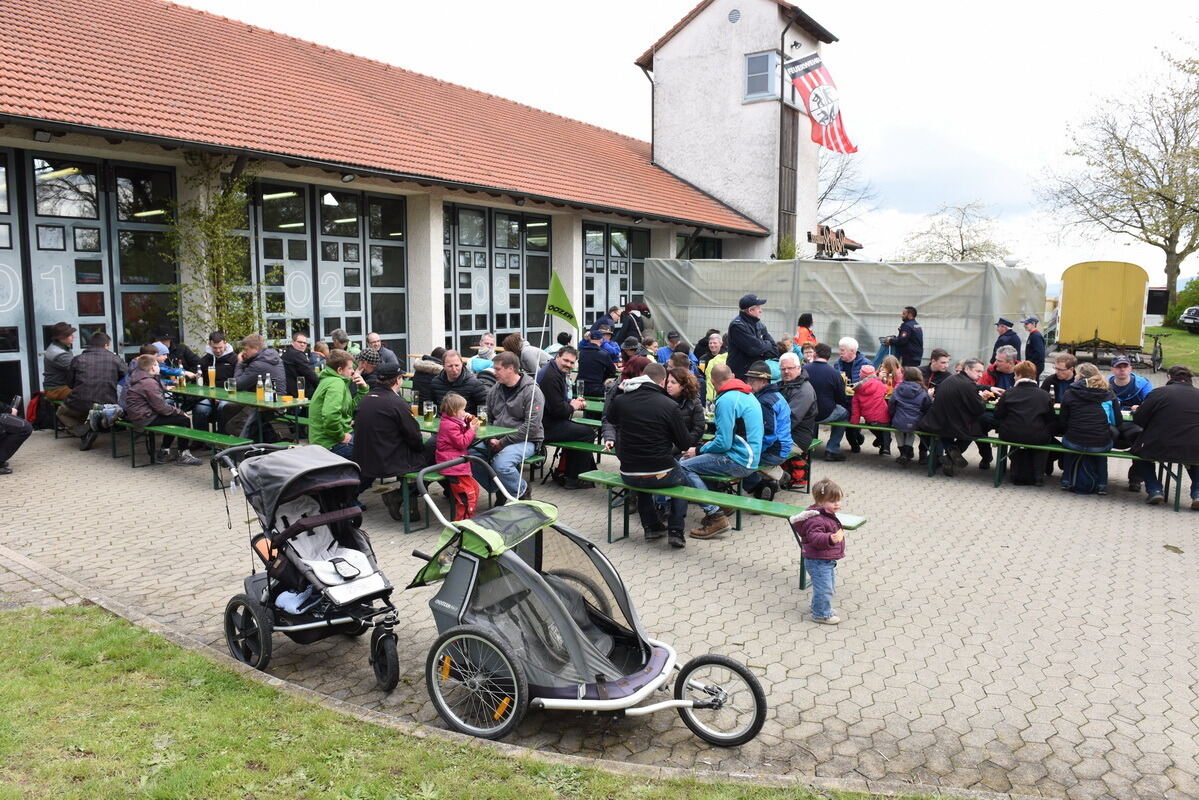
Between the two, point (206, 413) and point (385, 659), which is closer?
point (385, 659)

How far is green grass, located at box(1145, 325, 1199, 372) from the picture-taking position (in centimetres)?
2931

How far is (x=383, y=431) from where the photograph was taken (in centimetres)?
775

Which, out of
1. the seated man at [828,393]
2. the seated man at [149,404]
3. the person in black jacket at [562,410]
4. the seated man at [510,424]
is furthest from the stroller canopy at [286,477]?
the seated man at [828,393]

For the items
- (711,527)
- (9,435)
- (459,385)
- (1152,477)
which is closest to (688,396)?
(711,527)

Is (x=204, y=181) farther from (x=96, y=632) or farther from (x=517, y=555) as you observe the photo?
(x=517, y=555)

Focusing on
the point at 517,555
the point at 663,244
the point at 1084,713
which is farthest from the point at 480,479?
the point at 663,244

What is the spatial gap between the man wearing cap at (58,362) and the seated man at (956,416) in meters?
11.4

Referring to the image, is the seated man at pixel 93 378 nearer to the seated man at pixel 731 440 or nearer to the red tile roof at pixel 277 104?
the red tile roof at pixel 277 104

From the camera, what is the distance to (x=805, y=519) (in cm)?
606

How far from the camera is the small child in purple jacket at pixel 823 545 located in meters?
5.92

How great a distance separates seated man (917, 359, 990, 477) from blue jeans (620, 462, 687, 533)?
4439 millimetres

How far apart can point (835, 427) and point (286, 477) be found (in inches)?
341

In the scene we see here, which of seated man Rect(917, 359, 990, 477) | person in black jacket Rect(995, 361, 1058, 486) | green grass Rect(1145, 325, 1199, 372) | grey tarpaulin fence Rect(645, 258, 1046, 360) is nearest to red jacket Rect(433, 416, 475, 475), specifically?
seated man Rect(917, 359, 990, 477)

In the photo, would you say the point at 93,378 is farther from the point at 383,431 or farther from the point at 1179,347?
the point at 1179,347
